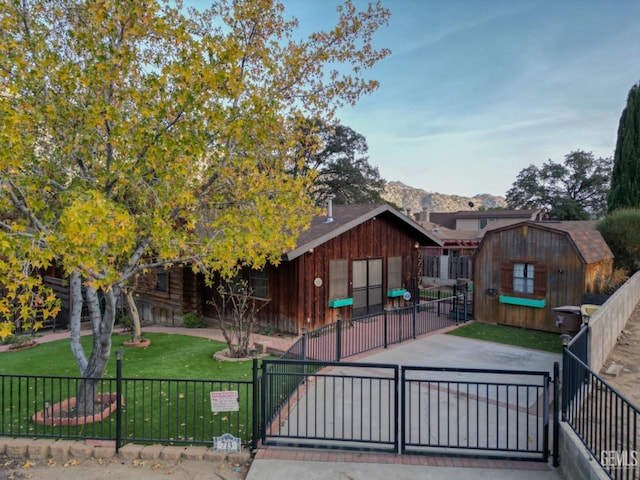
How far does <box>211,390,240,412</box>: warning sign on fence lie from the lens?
5230 mm

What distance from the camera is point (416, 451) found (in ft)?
17.2

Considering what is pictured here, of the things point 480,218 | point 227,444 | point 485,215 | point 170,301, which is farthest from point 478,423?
point 480,218

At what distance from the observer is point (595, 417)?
4.60m

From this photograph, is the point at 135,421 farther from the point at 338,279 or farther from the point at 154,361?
the point at 338,279

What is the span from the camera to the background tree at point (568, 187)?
46.2 m

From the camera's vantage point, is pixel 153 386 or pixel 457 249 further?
pixel 457 249

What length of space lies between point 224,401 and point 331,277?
8.34m

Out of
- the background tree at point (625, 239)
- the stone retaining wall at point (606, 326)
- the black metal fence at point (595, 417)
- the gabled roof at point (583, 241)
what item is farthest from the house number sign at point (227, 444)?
the background tree at point (625, 239)

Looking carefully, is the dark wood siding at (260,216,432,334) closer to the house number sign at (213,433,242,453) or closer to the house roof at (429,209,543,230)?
the house number sign at (213,433,242,453)

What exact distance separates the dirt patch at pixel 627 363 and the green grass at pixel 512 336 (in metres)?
1.37

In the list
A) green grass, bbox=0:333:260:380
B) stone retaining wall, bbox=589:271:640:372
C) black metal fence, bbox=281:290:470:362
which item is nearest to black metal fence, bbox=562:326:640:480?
stone retaining wall, bbox=589:271:640:372

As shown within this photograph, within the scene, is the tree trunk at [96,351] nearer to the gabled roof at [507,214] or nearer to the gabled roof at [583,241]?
the gabled roof at [583,241]

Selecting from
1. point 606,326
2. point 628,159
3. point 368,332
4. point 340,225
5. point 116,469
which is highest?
point 628,159

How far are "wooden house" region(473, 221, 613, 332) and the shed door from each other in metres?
3.47
